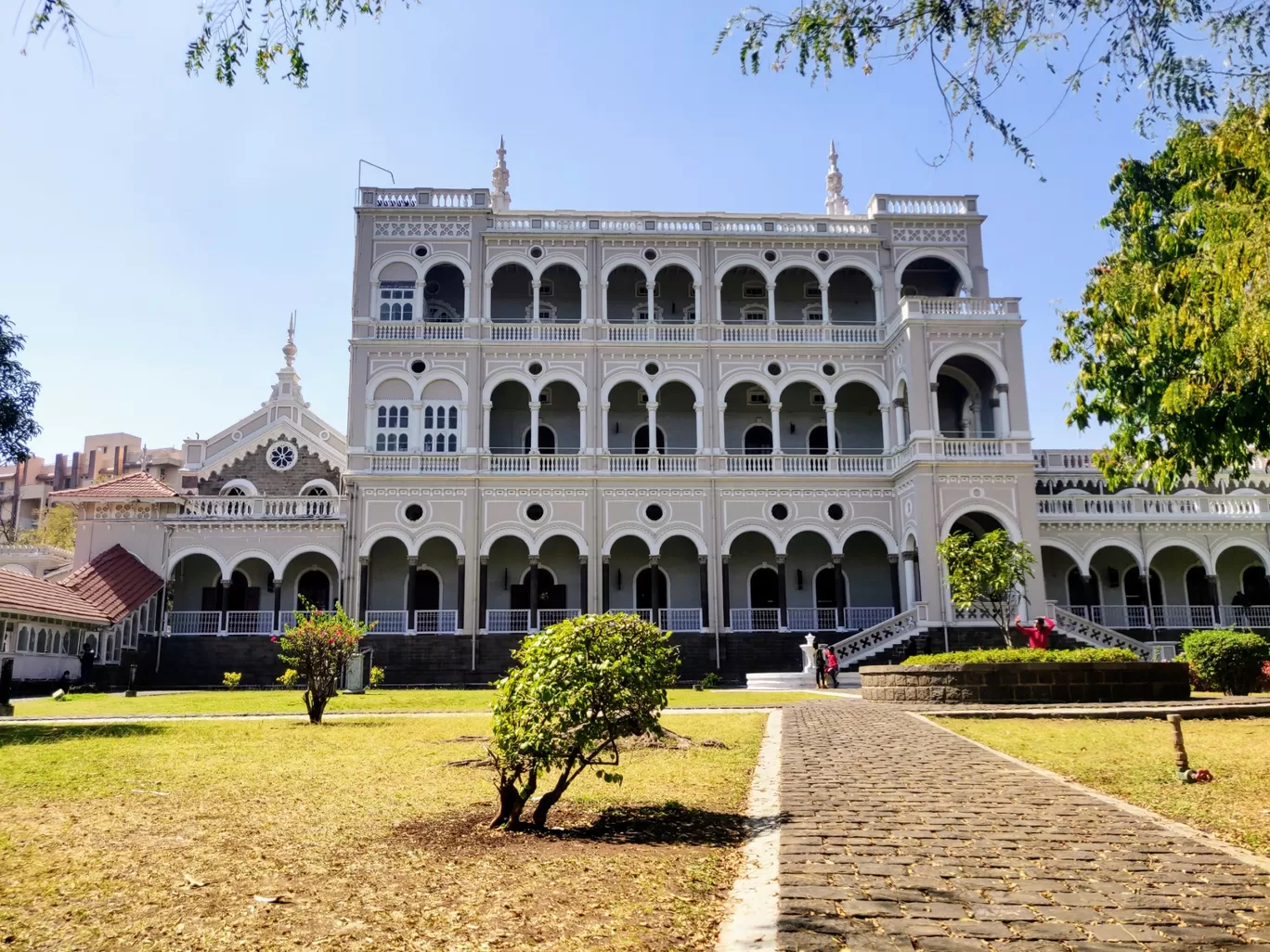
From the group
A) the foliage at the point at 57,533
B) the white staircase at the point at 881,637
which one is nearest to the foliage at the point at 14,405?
the white staircase at the point at 881,637

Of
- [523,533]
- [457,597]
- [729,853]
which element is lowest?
[729,853]

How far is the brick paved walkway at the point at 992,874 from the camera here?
4914 millimetres

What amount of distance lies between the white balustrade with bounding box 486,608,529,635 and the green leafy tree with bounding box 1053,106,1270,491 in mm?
20457

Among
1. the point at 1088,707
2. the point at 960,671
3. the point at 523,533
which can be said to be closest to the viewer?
the point at 1088,707

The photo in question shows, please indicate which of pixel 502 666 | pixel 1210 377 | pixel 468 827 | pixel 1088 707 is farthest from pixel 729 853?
pixel 502 666

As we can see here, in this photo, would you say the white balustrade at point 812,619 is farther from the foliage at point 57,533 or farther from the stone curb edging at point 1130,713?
the foliage at point 57,533

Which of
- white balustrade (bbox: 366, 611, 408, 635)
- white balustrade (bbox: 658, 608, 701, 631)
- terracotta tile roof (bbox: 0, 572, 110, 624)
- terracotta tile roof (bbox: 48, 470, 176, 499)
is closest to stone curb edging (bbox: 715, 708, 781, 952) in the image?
white balustrade (bbox: 658, 608, 701, 631)

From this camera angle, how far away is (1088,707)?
15930mm

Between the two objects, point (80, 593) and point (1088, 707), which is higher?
point (80, 593)

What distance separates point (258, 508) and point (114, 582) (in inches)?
182

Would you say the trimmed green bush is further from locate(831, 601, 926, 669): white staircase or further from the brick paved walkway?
locate(831, 601, 926, 669): white staircase

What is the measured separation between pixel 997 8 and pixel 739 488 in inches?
990

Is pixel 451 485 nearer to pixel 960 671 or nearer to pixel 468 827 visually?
pixel 960 671

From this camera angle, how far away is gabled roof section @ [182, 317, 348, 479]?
33.9 metres
